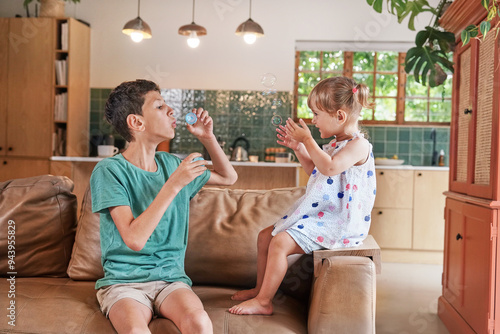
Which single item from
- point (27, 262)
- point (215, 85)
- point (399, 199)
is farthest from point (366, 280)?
point (215, 85)

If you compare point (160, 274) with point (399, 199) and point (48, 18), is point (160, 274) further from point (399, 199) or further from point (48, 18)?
point (48, 18)

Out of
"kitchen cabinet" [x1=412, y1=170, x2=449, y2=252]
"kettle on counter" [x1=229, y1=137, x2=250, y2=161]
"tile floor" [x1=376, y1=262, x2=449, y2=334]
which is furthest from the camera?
"kettle on counter" [x1=229, y1=137, x2=250, y2=161]

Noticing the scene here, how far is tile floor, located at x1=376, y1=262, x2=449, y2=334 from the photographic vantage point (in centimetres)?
300

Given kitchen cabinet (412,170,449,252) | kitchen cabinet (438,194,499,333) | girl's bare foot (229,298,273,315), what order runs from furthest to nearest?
kitchen cabinet (412,170,449,252), kitchen cabinet (438,194,499,333), girl's bare foot (229,298,273,315)

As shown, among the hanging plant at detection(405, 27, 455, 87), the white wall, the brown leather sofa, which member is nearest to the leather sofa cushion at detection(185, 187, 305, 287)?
the brown leather sofa

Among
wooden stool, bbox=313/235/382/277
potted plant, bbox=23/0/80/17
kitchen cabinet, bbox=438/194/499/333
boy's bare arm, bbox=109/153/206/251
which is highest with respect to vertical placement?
potted plant, bbox=23/0/80/17

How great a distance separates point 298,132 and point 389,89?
4146 mm

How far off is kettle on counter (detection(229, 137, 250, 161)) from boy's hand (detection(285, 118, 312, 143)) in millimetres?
3399

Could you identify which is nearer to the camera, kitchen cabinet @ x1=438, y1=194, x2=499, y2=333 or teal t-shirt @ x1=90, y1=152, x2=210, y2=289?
teal t-shirt @ x1=90, y1=152, x2=210, y2=289

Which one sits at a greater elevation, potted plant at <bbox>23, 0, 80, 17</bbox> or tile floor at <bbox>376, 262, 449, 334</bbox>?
potted plant at <bbox>23, 0, 80, 17</bbox>

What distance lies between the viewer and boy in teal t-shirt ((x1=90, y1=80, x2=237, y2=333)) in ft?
5.12

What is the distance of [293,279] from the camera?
194cm

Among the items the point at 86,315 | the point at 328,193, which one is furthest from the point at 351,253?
the point at 86,315

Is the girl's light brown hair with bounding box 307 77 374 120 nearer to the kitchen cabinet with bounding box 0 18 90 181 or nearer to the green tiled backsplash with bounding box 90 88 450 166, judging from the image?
the green tiled backsplash with bounding box 90 88 450 166
